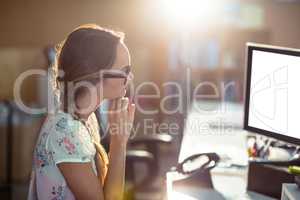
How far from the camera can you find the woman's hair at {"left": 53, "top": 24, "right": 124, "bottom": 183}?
1687 millimetres

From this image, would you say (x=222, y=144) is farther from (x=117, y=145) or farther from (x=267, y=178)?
(x=117, y=145)

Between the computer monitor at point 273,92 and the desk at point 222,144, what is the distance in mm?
213

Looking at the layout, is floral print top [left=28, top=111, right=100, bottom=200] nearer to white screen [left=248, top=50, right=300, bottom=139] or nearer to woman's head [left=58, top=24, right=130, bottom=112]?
woman's head [left=58, top=24, right=130, bottom=112]

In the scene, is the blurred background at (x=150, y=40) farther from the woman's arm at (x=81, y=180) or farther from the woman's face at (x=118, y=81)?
the woman's arm at (x=81, y=180)

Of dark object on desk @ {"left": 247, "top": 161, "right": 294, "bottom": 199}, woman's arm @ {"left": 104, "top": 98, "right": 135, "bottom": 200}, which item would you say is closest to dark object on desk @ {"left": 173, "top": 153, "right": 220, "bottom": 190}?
dark object on desk @ {"left": 247, "top": 161, "right": 294, "bottom": 199}

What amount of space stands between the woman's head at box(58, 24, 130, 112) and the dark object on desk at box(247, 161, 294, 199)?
57 cm

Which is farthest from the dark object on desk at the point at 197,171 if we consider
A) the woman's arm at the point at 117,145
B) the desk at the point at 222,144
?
the woman's arm at the point at 117,145

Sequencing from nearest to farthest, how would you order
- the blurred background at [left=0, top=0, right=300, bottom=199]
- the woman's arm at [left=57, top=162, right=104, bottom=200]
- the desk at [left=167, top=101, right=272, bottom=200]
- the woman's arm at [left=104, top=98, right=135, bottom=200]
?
the woman's arm at [left=57, top=162, right=104, bottom=200]
the woman's arm at [left=104, top=98, right=135, bottom=200]
the desk at [left=167, top=101, right=272, bottom=200]
the blurred background at [left=0, top=0, right=300, bottom=199]

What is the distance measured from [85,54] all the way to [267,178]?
75cm

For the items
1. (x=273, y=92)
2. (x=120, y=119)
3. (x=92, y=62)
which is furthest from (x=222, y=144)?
(x=92, y=62)

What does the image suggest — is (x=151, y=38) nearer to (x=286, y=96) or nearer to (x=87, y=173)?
(x=286, y=96)

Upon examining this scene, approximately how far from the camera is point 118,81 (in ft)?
5.77

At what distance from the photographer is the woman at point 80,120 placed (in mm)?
1648

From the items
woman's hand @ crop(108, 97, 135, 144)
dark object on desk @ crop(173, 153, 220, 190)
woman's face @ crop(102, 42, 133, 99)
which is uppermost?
woman's face @ crop(102, 42, 133, 99)
